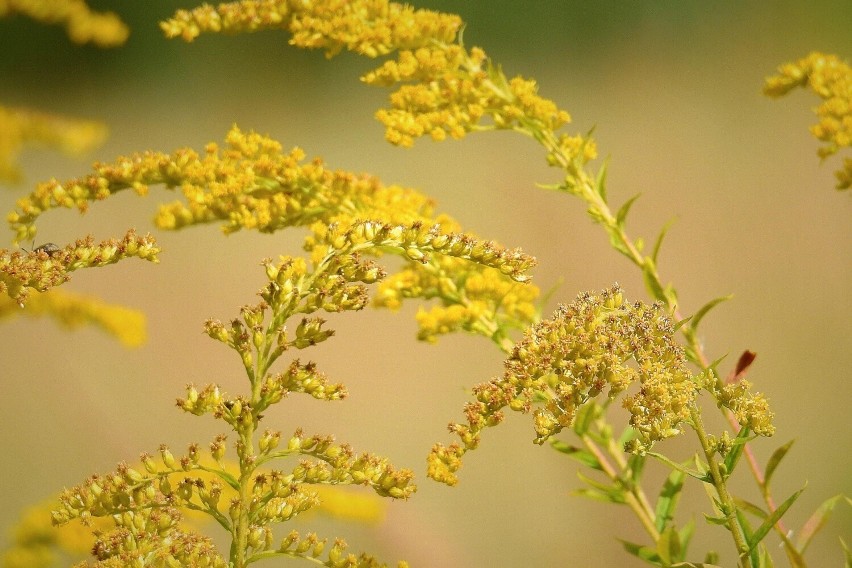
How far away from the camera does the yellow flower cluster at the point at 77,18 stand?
86 centimetres

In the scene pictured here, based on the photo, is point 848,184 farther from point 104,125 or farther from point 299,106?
point 104,125

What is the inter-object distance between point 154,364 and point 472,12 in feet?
1.76

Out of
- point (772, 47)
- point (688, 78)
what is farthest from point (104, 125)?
point (772, 47)

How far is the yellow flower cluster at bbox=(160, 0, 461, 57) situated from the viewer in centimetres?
Answer: 77

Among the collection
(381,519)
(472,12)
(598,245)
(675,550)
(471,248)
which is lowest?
(675,550)

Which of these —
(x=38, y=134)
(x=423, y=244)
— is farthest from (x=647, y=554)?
(x=38, y=134)

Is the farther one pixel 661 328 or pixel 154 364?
pixel 154 364

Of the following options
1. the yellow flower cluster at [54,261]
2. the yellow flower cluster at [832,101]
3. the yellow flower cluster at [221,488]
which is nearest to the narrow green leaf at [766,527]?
the yellow flower cluster at [221,488]

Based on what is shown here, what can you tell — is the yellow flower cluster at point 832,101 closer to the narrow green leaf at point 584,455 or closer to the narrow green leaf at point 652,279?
the narrow green leaf at point 652,279

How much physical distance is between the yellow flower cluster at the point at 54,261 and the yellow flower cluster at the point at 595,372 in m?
0.27

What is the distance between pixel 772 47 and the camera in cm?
97

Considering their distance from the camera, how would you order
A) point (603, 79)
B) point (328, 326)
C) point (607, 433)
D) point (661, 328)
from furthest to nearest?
point (603, 79) → point (328, 326) → point (607, 433) → point (661, 328)

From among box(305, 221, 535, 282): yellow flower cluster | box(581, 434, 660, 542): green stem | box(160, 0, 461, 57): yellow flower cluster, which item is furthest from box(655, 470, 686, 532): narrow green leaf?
box(160, 0, 461, 57): yellow flower cluster

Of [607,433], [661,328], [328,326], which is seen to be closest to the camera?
[661,328]
